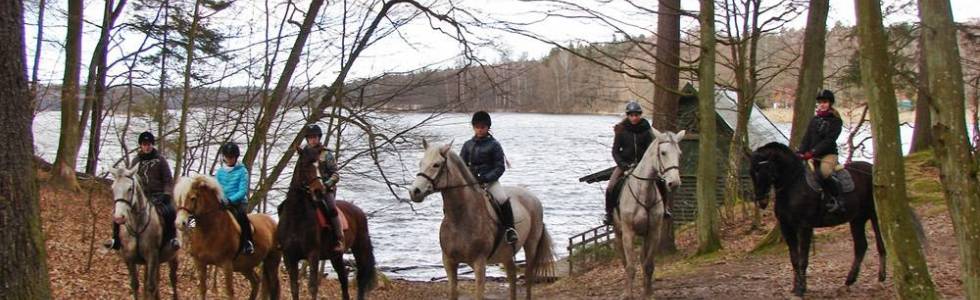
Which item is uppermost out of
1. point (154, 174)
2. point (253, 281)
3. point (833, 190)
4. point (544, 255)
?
point (154, 174)

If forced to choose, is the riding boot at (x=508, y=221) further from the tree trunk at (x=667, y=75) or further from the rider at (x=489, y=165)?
the tree trunk at (x=667, y=75)

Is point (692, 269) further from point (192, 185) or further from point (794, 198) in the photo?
point (192, 185)

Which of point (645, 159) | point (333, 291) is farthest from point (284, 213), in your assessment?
point (333, 291)

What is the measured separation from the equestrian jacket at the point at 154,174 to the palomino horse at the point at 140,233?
0.33 meters

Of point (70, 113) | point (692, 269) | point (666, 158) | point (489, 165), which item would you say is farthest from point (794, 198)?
point (70, 113)

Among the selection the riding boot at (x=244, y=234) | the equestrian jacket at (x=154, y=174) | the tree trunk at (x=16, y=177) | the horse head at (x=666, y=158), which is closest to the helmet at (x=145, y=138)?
the equestrian jacket at (x=154, y=174)

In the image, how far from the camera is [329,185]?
1078 cm

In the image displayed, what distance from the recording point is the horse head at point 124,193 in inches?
390

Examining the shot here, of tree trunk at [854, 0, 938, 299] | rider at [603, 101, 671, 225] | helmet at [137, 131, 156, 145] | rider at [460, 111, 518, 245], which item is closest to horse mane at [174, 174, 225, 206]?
helmet at [137, 131, 156, 145]

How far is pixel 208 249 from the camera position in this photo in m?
10.5

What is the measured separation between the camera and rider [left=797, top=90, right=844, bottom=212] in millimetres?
10594

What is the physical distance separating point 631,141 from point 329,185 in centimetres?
371

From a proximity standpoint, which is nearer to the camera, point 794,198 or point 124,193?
point 124,193

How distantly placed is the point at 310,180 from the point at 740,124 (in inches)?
425
